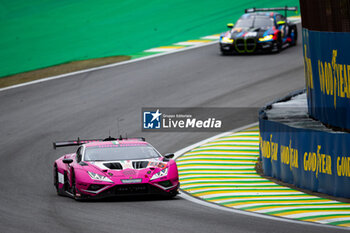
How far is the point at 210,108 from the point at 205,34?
12.5 m

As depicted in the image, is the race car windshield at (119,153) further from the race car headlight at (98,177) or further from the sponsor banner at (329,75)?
the sponsor banner at (329,75)

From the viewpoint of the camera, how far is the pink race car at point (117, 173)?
40.0ft

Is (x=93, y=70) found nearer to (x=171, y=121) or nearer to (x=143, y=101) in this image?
(x=143, y=101)

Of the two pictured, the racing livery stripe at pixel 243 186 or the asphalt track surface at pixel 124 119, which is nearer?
the asphalt track surface at pixel 124 119

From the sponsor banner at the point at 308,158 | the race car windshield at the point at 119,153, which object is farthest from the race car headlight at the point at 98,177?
the sponsor banner at the point at 308,158

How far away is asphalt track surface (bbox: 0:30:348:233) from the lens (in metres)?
10.4

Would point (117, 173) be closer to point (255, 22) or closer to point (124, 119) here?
point (124, 119)

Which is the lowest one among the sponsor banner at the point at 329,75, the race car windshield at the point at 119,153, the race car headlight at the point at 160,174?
the race car headlight at the point at 160,174

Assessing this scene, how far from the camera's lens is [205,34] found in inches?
1329

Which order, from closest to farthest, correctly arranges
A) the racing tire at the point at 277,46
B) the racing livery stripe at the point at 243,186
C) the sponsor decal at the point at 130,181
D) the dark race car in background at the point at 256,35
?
the racing livery stripe at the point at 243,186 → the sponsor decal at the point at 130,181 → the dark race car in background at the point at 256,35 → the racing tire at the point at 277,46

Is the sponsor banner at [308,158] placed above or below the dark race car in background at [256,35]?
below

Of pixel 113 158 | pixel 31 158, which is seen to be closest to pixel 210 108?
pixel 31 158

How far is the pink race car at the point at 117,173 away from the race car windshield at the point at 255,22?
15.9m

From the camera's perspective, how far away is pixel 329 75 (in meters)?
14.2
